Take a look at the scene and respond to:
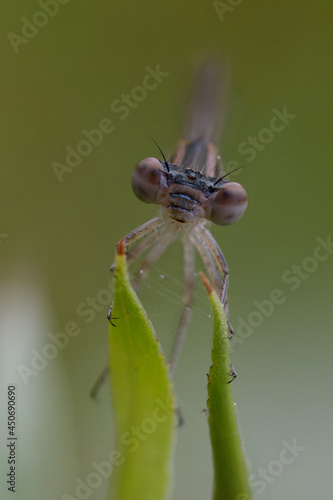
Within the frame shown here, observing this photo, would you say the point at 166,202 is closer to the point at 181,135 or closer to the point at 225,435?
the point at 181,135

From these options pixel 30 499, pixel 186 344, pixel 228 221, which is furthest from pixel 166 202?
pixel 30 499

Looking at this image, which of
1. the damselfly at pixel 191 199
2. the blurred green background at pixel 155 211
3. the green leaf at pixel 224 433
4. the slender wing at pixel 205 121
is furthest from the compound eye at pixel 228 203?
the green leaf at pixel 224 433

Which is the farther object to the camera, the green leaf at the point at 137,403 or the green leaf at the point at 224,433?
the green leaf at the point at 224,433

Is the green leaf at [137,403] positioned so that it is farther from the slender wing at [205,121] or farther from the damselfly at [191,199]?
the slender wing at [205,121]

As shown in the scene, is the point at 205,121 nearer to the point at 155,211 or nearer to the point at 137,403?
the point at 155,211

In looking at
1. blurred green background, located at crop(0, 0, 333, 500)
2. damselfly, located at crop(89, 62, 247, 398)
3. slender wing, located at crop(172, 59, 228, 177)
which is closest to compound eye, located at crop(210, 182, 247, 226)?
damselfly, located at crop(89, 62, 247, 398)

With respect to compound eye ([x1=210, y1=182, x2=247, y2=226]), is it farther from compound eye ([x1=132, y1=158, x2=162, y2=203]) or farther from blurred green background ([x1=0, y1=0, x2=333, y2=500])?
blurred green background ([x1=0, y1=0, x2=333, y2=500])

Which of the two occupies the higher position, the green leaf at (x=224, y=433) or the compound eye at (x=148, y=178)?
the compound eye at (x=148, y=178)

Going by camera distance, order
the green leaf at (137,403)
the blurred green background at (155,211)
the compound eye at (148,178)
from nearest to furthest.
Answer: the green leaf at (137,403)
the blurred green background at (155,211)
the compound eye at (148,178)

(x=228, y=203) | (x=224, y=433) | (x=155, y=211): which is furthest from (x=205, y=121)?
(x=224, y=433)
